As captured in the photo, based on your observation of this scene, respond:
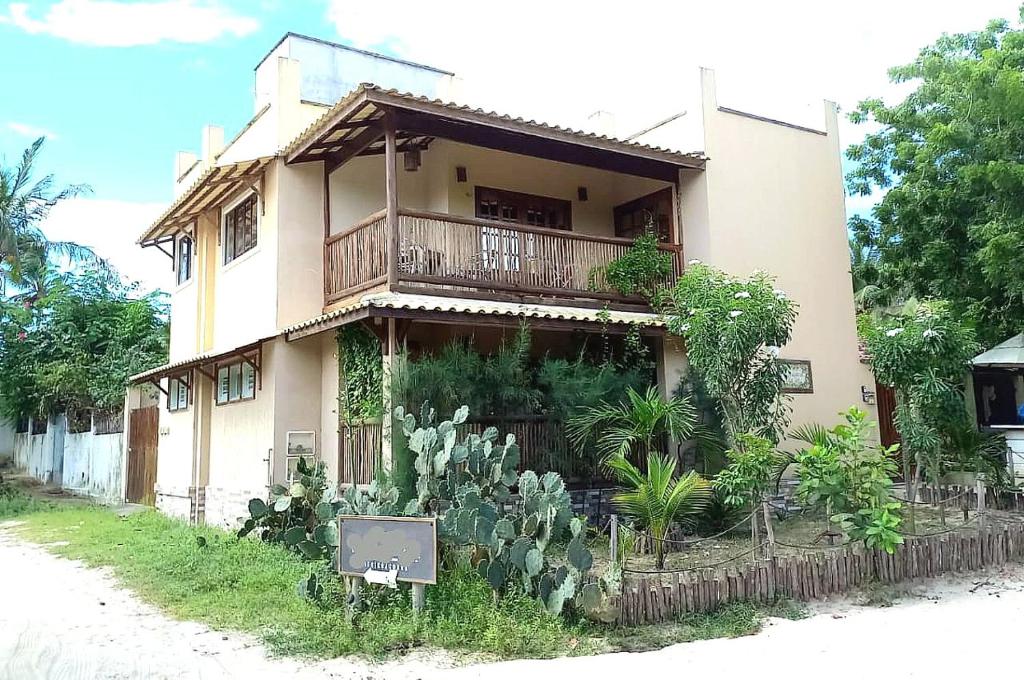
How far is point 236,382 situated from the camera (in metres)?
14.2

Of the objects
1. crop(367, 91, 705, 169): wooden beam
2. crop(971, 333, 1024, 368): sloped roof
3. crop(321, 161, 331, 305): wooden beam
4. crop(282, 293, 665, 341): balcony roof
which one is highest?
crop(367, 91, 705, 169): wooden beam

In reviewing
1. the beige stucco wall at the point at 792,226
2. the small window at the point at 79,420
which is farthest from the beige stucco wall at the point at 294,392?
the small window at the point at 79,420

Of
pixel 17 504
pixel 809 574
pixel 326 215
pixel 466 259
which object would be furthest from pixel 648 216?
pixel 17 504

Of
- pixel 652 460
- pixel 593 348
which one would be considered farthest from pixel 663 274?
pixel 652 460

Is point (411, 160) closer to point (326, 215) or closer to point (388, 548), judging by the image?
point (326, 215)

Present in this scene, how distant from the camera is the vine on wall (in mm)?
10812

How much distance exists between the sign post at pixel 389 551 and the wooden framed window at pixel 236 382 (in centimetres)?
639

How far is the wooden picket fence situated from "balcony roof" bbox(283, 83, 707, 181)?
630 centimetres

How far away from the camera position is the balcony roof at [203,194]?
13.0 metres

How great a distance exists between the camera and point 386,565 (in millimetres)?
7449

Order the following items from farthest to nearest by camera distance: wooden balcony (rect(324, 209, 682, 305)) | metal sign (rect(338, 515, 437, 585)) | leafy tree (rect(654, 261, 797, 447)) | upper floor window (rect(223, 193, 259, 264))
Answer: upper floor window (rect(223, 193, 259, 264)) < wooden balcony (rect(324, 209, 682, 305)) < leafy tree (rect(654, 261, 797, 447)) < metal sign (rect(338, 515, 437, 585))

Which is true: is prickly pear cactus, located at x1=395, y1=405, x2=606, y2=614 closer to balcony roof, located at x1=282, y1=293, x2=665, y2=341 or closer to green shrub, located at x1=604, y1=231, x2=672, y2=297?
balcony roof, located at x1=282, y1=293, x2=665, y2=341

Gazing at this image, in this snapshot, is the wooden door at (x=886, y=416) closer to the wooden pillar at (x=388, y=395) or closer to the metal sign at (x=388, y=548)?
the wooden pillar at (x=388, y=395)

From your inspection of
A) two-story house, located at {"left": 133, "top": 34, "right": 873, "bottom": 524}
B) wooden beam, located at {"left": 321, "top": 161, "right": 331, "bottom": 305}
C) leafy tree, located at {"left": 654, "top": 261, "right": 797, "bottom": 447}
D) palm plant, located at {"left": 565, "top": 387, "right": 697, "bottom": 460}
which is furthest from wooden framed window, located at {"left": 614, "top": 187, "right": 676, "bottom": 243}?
wooden beam, located at {"left": 321, "top": 161, "right": 331, "bottom": 305}
